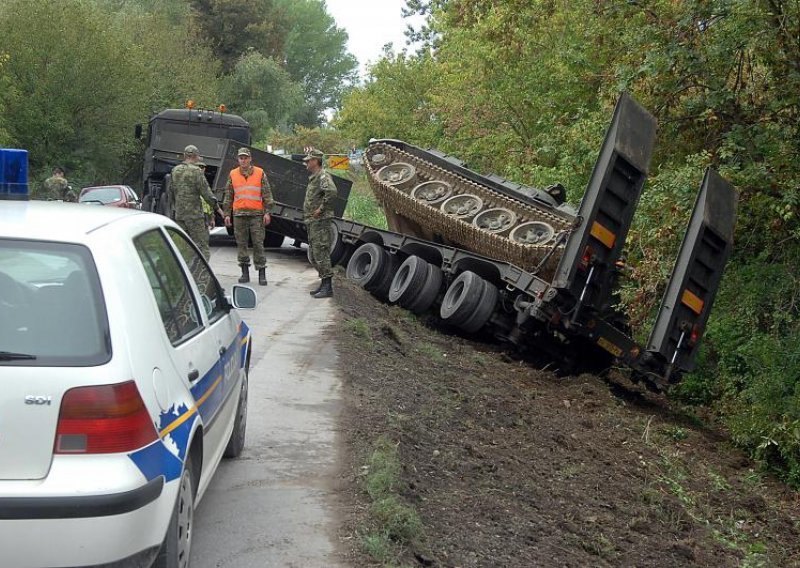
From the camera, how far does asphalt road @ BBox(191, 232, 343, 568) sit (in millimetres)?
5172

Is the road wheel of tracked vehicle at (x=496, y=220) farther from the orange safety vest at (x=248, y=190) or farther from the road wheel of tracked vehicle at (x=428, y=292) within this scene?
the orange safety vest at (x=248, y=190)

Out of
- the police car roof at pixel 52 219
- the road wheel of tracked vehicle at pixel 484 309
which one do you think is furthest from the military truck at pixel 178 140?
the police car roof at pixel 52 219

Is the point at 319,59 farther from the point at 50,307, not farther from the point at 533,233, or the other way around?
the point at 50,307

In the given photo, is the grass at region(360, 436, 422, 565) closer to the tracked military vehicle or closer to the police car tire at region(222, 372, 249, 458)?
the police car tire at region(222, 372, 249, 458)

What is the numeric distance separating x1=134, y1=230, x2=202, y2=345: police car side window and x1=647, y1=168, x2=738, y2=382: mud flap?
7237mm

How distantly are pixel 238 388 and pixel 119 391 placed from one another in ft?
8.48

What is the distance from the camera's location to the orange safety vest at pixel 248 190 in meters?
14.3

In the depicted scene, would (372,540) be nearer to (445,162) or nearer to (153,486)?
(153,486)

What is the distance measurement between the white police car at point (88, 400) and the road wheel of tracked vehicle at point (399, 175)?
12.6 meters

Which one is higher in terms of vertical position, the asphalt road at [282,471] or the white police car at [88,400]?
the white police car at [88,400]

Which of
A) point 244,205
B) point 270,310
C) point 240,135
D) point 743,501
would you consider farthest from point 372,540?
point 240,135

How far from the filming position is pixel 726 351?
13.0m

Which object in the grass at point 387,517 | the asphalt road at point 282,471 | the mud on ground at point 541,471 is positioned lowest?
the asphalt road at point 282,471

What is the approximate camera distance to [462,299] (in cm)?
1377
